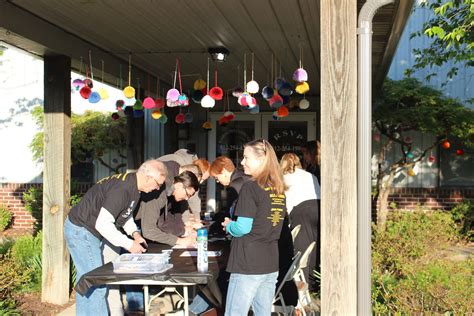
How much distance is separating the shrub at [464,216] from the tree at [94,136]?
262 inches

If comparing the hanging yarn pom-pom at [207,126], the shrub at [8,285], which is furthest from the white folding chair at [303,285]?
the hanging yarn pom-pom at [207,126]

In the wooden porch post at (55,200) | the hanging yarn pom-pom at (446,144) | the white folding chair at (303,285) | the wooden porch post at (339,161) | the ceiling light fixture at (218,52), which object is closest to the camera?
the wooden porch post at (339,161)

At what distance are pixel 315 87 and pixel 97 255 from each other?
24.5ft

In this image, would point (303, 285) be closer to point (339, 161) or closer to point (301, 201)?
point (301, 201)

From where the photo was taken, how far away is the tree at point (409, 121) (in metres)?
11.6

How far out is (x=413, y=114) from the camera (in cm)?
1166

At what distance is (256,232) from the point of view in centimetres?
453

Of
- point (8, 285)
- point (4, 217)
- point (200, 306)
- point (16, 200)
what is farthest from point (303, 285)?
point (16, 200)

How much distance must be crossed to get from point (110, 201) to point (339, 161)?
1.93 meters

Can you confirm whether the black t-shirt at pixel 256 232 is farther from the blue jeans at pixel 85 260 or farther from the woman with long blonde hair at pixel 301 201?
A: the woman with long blonde hair at pixel 301 201

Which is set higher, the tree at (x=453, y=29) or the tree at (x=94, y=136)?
the tree at (x=453, y=29)

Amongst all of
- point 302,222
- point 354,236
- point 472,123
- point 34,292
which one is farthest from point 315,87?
point 354,236

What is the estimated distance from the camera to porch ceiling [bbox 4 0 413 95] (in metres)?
6.23

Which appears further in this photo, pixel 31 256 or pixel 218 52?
pixel 218 52
